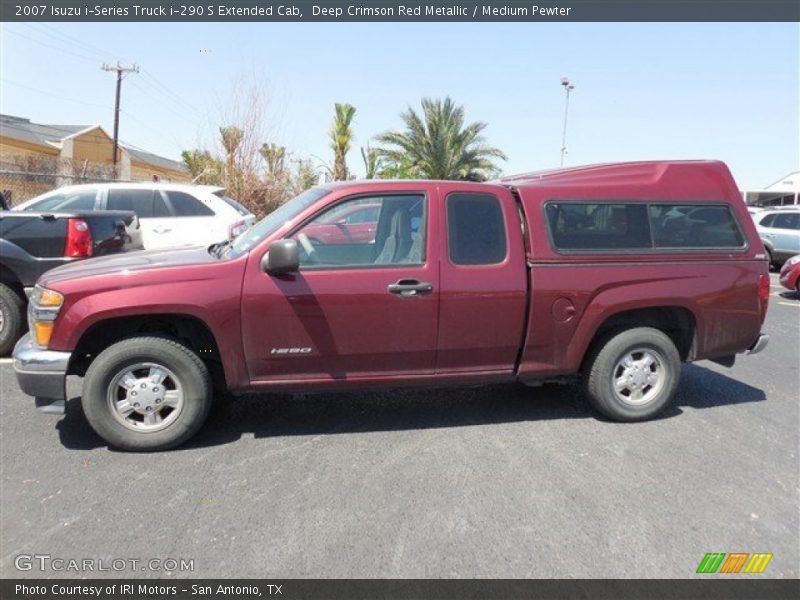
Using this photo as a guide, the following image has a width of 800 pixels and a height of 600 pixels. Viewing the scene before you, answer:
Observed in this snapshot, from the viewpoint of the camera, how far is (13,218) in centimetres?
555

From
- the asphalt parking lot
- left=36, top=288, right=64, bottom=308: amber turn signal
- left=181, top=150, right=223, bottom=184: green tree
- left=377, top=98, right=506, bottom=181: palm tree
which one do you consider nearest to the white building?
left=377, top=98, right=506, bottom=181: palm tree

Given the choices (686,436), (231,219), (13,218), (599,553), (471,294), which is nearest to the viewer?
(599,553)

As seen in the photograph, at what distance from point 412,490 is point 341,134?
956 inches

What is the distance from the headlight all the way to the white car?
16.0 ft

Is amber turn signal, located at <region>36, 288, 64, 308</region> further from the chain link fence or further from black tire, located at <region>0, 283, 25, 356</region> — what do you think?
the chain link fence

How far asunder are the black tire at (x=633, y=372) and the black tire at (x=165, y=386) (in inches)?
115

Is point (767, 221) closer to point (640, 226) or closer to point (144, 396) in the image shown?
point (640, 226)

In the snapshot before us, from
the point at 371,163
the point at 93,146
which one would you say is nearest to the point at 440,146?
the point at 371,163

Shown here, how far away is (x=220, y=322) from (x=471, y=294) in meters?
1.74

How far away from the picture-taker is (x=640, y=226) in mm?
4305

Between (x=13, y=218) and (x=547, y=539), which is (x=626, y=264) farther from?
(x=13, y=218)

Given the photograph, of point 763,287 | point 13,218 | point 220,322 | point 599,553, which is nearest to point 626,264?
point 763,287

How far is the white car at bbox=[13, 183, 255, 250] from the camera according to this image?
8.42 m

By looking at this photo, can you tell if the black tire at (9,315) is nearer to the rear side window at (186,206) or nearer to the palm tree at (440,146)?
the rear side window at (186,206)
